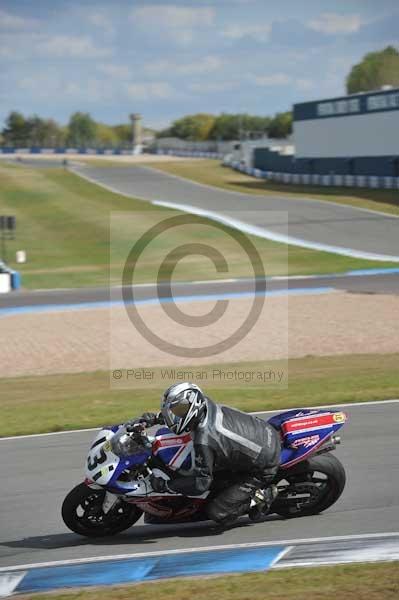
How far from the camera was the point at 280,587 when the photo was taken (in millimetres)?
6578

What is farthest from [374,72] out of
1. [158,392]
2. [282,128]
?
[158,392]

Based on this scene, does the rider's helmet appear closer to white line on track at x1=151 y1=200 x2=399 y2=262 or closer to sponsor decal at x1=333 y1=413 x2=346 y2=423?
sponsor decal at x1=333 y1=413 x2=346 y2=423

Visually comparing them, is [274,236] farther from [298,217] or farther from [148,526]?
[148,526]

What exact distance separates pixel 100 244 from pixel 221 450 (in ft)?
127

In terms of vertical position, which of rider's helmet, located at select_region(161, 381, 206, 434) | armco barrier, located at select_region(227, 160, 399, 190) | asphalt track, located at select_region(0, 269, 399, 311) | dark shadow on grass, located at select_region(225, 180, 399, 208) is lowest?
asphalt track, located at select_region(0, 269, 399, 311)

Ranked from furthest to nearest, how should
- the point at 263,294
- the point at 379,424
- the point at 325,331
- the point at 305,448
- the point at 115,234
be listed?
the point at 115,234
the point at 263,294
the point at 325,331
the point at 379,424
the point at 305,448

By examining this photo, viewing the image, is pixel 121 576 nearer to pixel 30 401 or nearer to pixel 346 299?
pixel 30 401

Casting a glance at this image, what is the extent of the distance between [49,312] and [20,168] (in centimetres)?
6904

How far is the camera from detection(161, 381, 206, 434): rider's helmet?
25.4 ft

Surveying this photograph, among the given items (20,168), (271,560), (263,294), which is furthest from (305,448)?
(20,168)

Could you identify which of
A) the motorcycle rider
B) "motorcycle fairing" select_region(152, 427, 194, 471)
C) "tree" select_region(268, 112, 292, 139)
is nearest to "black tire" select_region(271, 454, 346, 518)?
the motorcycle rider

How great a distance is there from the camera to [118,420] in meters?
13.2

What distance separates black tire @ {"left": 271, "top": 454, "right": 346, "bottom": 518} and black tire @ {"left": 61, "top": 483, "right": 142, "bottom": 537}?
1371mm

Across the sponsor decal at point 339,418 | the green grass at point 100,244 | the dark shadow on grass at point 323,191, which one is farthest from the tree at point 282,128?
the sponsor decal at point 339,418
